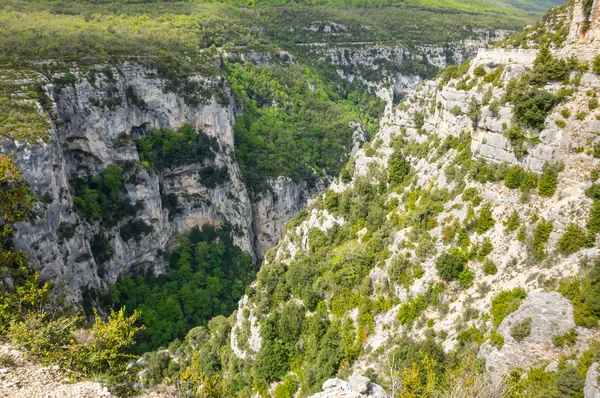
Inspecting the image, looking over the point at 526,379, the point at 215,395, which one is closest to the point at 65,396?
the point at 215,395

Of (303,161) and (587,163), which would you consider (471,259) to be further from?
(303,161)

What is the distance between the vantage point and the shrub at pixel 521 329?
1684 cm

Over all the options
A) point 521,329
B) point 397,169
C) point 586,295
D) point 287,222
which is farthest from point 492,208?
point 287,222

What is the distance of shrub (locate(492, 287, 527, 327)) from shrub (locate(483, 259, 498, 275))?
1.41 metres

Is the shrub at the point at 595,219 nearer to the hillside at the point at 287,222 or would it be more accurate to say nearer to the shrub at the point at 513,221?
the hillside at the point at 287,222

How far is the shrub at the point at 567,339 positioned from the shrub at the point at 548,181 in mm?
7209

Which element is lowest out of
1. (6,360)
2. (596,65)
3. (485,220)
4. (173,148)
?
(173,148)

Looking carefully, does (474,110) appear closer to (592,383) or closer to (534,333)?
(534,333)

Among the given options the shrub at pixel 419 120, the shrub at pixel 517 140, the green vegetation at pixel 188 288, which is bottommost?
the green vegetation at pixel 188 288

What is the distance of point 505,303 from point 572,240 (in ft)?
13.8

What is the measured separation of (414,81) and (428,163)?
109257mm

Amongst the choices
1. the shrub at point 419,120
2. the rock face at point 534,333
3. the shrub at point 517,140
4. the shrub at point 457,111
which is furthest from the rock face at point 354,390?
the shrub at point 419,120

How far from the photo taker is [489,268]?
21.4 metres

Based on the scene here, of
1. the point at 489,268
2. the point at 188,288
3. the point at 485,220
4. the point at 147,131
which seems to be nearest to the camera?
the point at 489,268
